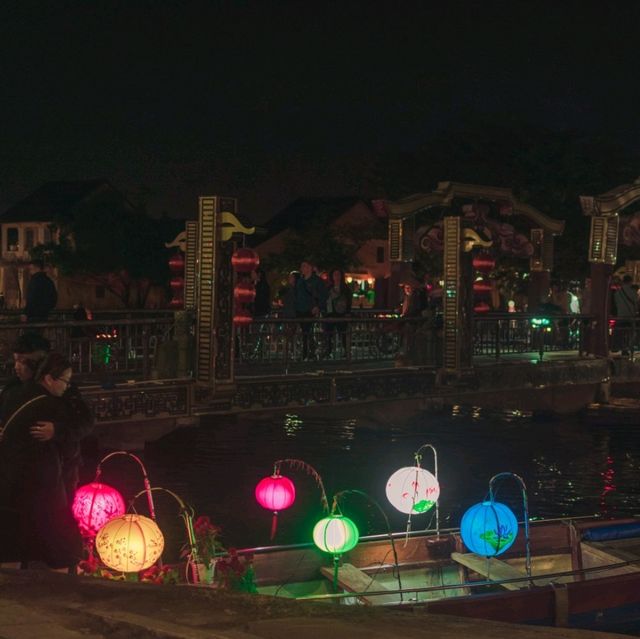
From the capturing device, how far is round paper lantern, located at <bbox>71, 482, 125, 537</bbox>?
10125mm

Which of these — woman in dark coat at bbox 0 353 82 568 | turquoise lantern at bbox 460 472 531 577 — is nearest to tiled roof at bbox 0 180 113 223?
turquoise lantern at bbox 460 472 531 577

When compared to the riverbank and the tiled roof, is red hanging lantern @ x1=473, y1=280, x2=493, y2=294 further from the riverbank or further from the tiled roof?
the tiled roof

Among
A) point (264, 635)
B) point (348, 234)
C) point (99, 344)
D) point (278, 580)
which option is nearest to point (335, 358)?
point (99, 344)

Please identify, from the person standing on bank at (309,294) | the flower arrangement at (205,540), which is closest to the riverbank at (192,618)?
the flower arrangement at (205,540)

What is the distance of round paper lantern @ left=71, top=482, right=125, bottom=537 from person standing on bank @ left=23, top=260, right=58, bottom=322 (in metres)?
7.16

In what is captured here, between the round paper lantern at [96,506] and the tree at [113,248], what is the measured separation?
46.5 m

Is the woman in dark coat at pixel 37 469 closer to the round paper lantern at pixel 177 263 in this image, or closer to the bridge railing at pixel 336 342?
the bridge railing at pixel 336 342

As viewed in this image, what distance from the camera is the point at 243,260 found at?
18.3 m

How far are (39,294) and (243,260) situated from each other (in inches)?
127

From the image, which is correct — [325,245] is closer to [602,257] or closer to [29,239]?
[602,257]

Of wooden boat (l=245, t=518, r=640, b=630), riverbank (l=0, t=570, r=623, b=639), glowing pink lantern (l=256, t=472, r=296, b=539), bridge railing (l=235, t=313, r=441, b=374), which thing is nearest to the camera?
riverbank (l=0, t=570, r=623, b=639)

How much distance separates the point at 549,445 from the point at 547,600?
12179 mm

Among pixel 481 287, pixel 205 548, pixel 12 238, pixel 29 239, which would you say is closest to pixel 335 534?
pixel 205 548

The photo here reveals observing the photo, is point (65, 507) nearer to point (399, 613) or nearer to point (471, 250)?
point (399, 613)
